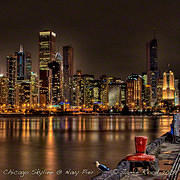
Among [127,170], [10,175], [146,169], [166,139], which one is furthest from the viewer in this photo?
[166,139]

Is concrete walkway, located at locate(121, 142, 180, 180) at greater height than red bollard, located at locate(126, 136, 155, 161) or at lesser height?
lesser

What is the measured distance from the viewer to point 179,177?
11336 millimetres

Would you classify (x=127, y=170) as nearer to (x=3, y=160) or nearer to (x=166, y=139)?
(x=3, y=160)

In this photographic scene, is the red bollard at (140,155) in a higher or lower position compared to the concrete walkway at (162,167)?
higher

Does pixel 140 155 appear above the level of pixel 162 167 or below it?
above

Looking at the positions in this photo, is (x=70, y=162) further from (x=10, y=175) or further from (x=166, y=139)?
(x=166, y=139)

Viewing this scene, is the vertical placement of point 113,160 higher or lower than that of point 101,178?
lower

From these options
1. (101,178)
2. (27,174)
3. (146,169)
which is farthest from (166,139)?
(101,178)

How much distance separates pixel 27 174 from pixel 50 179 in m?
1.79

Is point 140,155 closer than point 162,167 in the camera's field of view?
Yes

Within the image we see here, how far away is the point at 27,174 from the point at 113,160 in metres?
6.25

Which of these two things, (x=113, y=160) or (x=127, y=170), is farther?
(x=113, y=160)

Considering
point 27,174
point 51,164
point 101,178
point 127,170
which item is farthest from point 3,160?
point 101,178

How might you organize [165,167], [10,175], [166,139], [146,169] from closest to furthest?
[146,169]
[165,167]
[10,175]
[166,139]
